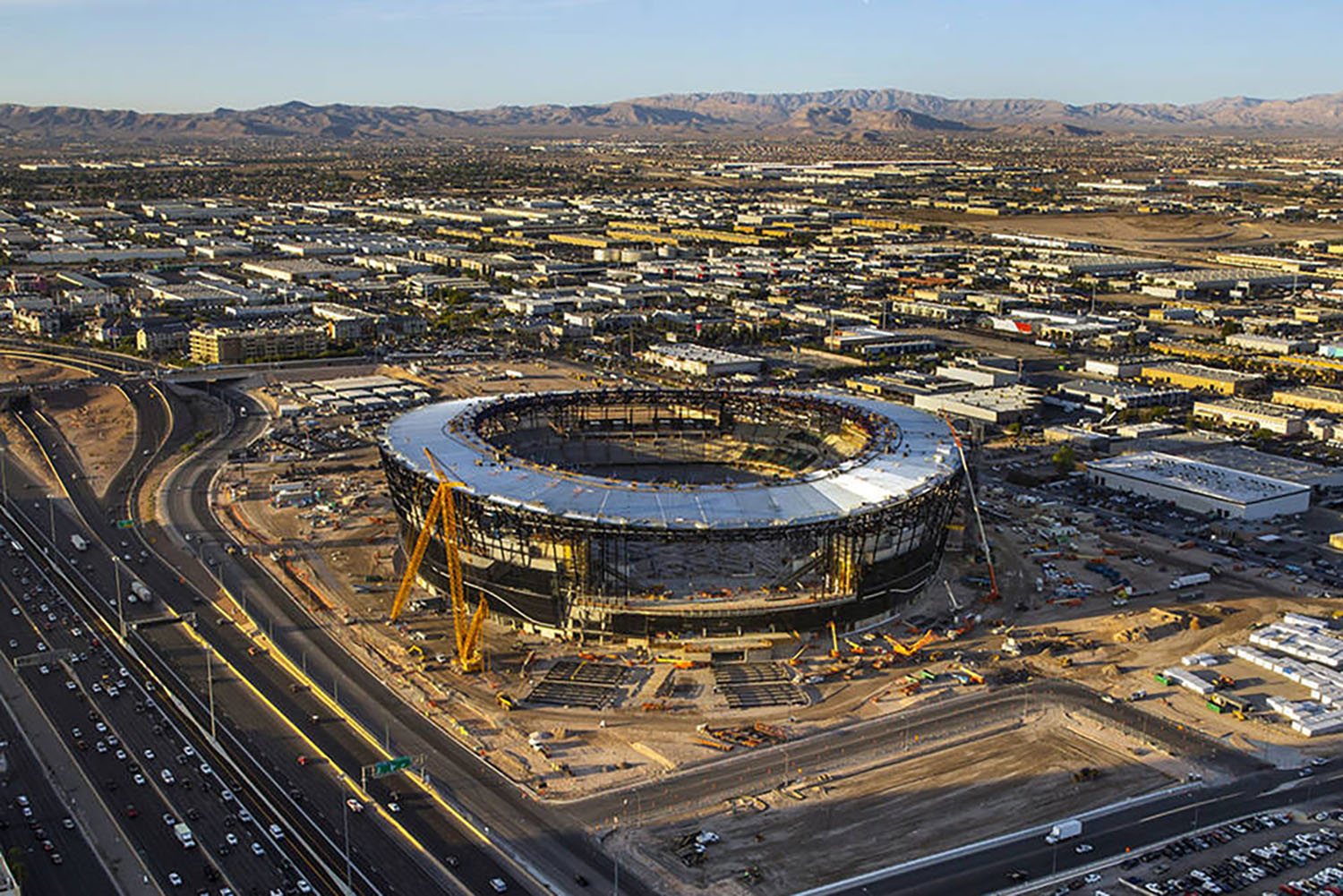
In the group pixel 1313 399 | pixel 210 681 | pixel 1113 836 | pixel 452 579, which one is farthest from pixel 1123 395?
Result: pixel 210 681

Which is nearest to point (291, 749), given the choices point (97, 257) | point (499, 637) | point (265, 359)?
point (499, 637)

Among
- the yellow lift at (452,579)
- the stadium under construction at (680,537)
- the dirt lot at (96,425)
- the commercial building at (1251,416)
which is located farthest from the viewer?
the commercial building at (1251,416)

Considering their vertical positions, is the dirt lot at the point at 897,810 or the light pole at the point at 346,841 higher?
the light pole at the point at 346,841

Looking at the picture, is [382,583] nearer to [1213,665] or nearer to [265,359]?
[1213,665]

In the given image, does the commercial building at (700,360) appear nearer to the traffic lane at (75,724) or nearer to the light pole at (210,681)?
the light pole at (210,681)

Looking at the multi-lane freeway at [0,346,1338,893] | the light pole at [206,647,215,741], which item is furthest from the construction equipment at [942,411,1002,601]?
the light pole at [206,647,215,741]

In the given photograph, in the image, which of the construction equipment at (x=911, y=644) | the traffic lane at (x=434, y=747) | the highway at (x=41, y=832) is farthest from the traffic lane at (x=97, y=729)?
the construction equipment at (x=911, y=644)
